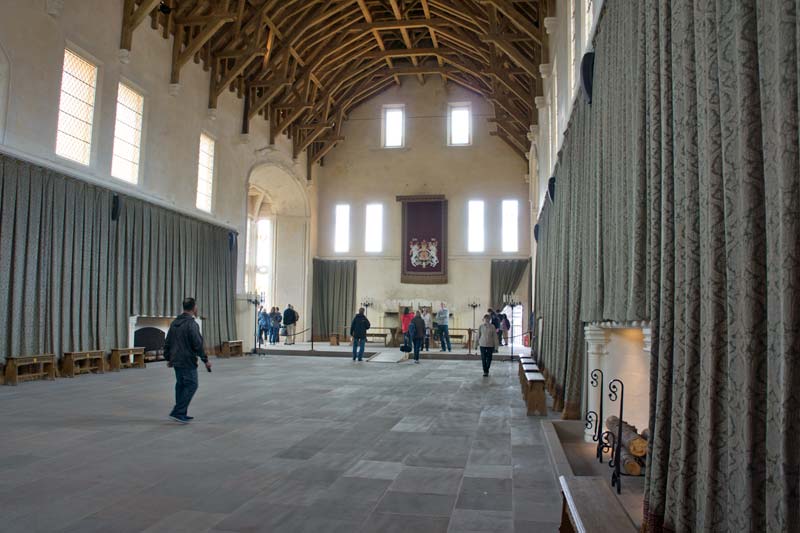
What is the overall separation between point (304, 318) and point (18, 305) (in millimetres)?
14422

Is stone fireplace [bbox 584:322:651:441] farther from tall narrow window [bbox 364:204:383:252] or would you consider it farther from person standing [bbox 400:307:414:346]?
tall narrow window [bbox 364:204:383:252]

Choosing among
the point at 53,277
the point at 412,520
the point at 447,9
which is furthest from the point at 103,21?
the point at 412,520

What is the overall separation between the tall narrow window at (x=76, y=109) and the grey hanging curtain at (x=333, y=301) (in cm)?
1386

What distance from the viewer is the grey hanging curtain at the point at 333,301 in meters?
25.0

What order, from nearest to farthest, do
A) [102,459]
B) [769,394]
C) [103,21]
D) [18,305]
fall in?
[769,394] → [102,459] → [18,305] → [103,21]

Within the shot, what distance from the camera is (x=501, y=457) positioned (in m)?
4.98

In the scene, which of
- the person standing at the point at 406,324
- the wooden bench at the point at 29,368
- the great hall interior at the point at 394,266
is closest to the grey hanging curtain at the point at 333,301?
the great hall interior at the point at 394,266

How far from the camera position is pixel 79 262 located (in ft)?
37.4

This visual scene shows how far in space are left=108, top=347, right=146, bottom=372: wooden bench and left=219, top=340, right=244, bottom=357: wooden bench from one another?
400 cm

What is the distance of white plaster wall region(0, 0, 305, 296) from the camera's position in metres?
10.2

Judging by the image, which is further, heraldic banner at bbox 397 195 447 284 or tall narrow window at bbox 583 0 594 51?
heraldic banner at bbox 397 195 447 284

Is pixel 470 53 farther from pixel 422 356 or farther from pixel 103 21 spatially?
pixel 103 21

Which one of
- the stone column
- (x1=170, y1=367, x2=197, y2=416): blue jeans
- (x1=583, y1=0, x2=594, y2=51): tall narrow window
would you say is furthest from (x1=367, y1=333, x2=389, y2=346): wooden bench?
the stone column

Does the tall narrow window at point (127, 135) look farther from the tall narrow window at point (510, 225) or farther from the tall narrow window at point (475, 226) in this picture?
the tall narrow window at point (510, 225)
